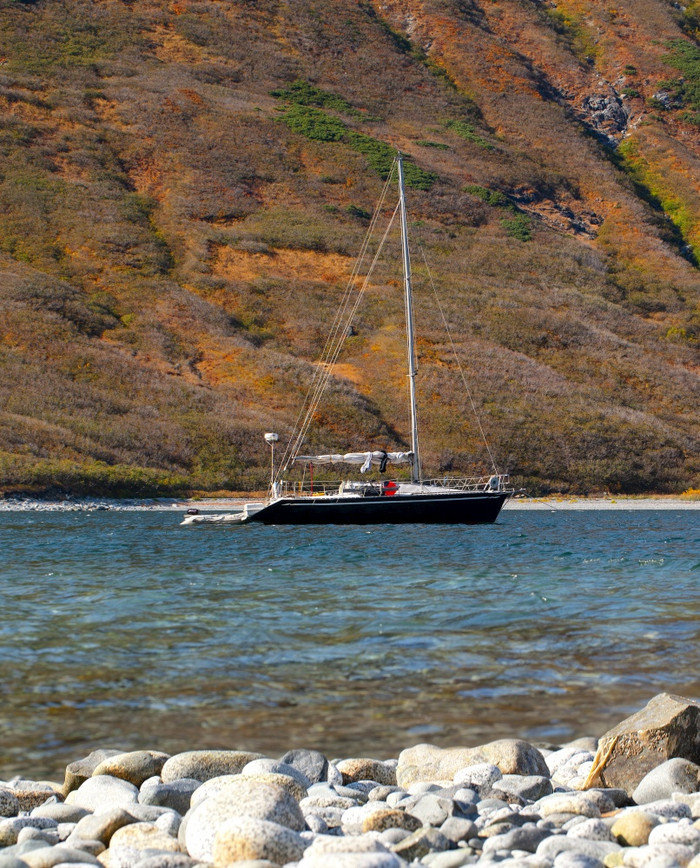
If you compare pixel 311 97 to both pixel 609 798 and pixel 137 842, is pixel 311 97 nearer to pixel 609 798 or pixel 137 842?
pixel 609 798

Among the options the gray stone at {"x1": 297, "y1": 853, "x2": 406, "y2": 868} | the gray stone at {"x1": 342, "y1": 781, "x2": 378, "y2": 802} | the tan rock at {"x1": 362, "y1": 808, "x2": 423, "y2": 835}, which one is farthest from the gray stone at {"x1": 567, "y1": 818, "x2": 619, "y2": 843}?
the gray stone at {"x1": 342, "y1": 781, "x2": 378, "y2": 802}

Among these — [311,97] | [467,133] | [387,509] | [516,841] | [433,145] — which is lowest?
[387,509]

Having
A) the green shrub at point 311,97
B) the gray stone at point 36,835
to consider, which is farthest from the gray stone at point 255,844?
the green shrub at point 311,97

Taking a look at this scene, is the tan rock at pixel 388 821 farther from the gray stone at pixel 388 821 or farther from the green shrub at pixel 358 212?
the green shrub at pixel 358 212

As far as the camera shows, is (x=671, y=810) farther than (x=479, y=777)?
No

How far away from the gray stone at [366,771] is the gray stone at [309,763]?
0.44ft

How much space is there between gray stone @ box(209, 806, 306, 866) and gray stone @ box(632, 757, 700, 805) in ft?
7.69

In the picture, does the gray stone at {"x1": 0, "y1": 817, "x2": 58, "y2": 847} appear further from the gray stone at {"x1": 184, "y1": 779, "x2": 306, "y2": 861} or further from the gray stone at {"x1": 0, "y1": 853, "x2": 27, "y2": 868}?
the gray stone at {"x1": 184, "y1": 779, "x2": 306, "y2": 861}

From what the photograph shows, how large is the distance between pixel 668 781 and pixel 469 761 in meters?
1.23

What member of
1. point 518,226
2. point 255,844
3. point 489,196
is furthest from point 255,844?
point 489,196

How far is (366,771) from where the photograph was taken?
21.1 ft

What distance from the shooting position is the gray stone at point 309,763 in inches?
249

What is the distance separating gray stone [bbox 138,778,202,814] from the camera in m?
5.84

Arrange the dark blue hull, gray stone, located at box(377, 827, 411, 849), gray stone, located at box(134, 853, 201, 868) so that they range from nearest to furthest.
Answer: gray stone, located at box(134, 853, 201, 868) → gray stone, located at box(377, 827, 411, 849) → the dark blue hull
